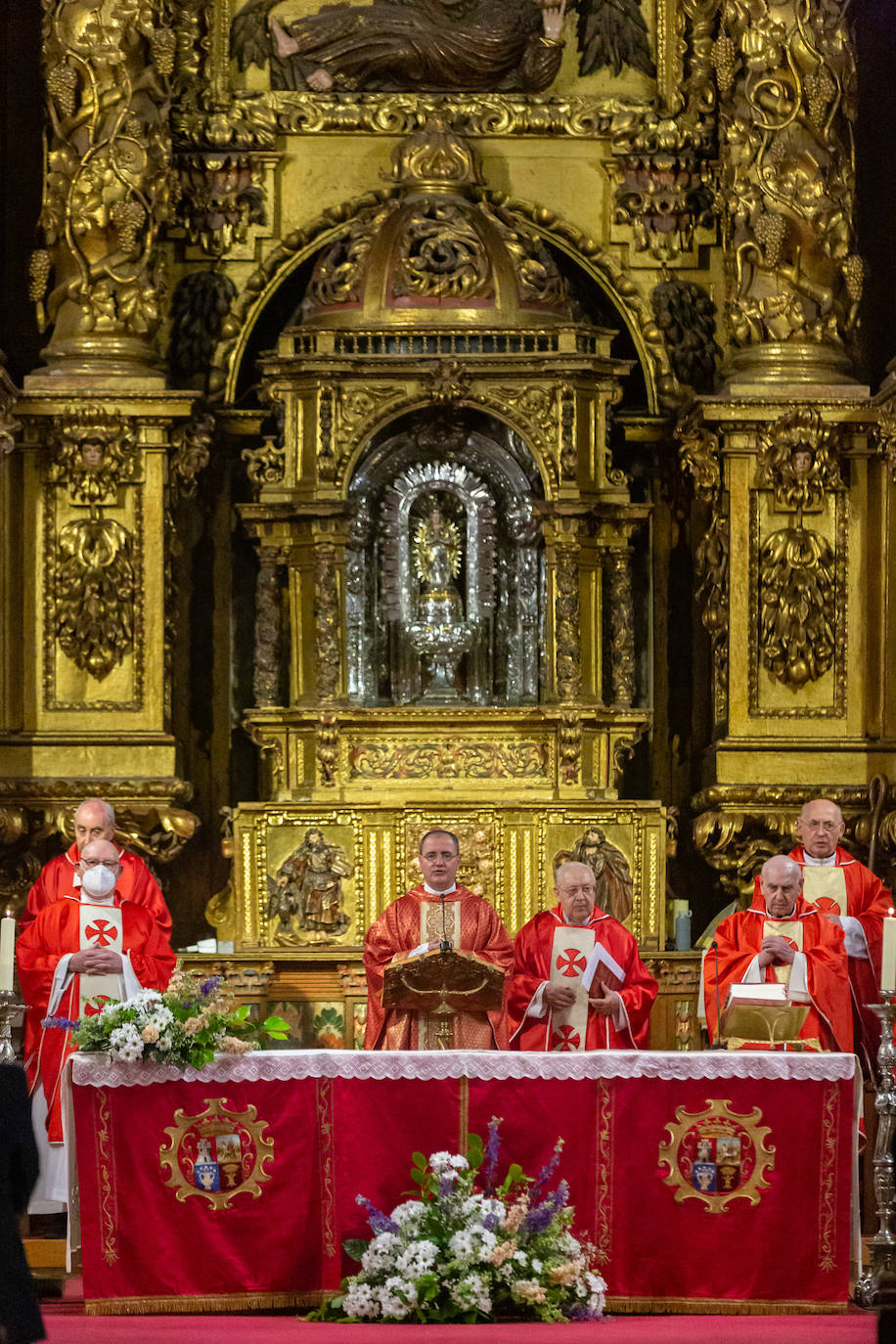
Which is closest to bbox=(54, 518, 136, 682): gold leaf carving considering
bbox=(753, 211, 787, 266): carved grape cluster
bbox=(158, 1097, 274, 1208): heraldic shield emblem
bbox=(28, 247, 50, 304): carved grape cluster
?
bbox=(28, 247, 50, 304): carved grape cluster

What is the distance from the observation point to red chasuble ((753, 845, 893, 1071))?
12.8m

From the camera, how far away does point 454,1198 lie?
31.3ft

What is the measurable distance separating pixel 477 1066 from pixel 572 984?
1.80 m

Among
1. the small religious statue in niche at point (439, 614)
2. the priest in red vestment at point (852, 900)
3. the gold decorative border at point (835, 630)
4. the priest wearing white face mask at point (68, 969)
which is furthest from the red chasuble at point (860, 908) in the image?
the priest wearing white face mask at point (68, 969)

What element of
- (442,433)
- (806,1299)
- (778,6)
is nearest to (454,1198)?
(806,1299)

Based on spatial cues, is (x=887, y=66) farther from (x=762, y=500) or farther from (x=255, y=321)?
(x=255, y=321)

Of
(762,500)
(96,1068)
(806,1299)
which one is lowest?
(806,1299)

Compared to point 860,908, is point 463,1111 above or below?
below

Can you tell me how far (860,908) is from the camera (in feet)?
43.1

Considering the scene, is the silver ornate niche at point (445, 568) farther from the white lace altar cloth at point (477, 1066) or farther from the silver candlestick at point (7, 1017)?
the silver candlestick at point (7, 1017)

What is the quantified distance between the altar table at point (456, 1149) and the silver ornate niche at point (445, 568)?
5.34 metres

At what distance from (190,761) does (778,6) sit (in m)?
5.98

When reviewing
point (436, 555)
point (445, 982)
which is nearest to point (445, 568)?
point (436, 555)

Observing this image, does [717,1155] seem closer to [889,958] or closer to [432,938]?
[889,958]
